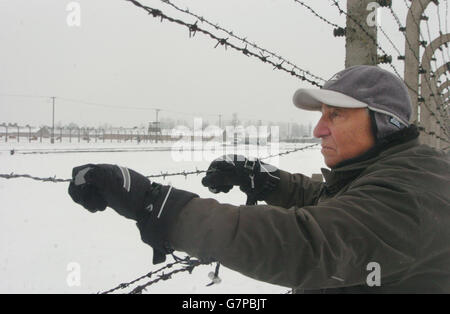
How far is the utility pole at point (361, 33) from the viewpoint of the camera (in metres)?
2.08

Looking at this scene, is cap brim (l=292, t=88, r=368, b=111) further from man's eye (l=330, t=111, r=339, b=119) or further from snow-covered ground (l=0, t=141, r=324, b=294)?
snow-covered ground (l=0, t=141, r=324, b=294)

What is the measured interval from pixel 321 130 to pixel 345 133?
12cm

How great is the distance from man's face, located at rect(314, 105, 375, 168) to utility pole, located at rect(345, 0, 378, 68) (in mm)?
882

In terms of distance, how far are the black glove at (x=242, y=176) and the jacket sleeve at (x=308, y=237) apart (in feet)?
2.73

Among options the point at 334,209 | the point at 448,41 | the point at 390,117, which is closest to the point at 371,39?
the point at 390,117

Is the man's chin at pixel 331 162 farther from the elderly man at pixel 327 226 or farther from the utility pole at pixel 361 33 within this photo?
the utility pole at pixel 361 33

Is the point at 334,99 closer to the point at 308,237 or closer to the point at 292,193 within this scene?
the point at 308,237

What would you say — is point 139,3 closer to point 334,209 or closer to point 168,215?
point 168,215

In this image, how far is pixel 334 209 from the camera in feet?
3.22

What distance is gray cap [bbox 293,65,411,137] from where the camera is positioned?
1.27 metres

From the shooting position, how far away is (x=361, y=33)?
212 cm

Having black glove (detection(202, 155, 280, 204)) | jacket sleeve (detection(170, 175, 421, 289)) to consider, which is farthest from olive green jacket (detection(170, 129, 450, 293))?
black glove (detection(202, 155, 280, 204))

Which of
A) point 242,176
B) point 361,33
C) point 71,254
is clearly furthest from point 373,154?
point 71,254
